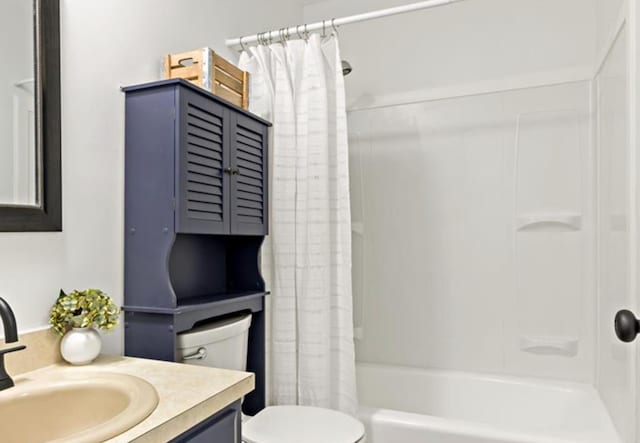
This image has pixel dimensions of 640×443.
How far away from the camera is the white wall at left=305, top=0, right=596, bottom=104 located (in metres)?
2.33

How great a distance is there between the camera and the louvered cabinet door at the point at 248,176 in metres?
1.71

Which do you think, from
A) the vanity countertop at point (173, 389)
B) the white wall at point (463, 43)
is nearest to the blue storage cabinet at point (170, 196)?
the vanity countertop at point (173, 389)

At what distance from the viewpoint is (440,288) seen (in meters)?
2.57

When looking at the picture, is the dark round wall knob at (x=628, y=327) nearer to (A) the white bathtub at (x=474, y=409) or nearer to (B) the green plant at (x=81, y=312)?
(A) the white bathtub at (x=474, y=409)

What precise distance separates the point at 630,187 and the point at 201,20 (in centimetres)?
165

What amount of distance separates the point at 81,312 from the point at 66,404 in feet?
0.90

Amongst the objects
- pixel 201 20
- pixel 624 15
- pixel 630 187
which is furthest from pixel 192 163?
pixel 624 15

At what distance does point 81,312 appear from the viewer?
1.25 metres

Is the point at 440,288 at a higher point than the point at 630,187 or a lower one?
lower

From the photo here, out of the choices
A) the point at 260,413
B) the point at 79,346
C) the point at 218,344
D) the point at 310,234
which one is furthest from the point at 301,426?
the point at 79,346

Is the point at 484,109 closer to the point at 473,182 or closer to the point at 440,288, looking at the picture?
the point at 473,182

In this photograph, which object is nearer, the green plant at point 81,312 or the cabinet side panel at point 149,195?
the green plant at point 81,312

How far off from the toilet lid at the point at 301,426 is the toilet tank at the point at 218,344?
208 mm

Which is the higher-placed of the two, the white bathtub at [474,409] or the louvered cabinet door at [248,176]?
the louvered cabinet door at [248,176]
